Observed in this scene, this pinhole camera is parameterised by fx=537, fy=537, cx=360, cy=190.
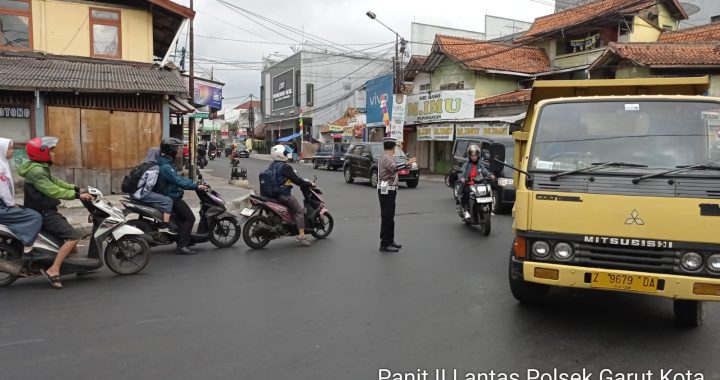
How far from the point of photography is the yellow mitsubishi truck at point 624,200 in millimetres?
4078

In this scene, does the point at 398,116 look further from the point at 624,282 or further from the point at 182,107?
the point at 624,282

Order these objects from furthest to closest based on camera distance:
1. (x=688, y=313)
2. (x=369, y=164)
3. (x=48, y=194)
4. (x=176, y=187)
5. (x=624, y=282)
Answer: (x=369, y=164) < (x=176, y=187) < (x=48, y=194) < (x=688, y=313) < (x=624, y=282)

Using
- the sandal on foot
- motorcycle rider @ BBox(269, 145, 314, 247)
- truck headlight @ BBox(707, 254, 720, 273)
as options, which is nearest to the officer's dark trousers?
motorcycle rider @ BBox(269, 145, 314, 247)

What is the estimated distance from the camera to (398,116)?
28.8 meters

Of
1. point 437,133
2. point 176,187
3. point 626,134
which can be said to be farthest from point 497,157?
point 437,133

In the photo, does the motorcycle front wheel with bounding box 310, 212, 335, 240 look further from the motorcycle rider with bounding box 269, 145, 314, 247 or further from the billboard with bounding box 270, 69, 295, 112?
the billboard with bounding box 270, 69, 295, 112

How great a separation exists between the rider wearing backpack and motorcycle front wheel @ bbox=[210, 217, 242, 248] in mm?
979

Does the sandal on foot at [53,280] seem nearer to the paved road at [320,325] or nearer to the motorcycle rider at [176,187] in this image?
the paved road at [320,325]

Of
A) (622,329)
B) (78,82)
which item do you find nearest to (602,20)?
(78,82)

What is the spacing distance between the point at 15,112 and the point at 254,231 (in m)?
9.18

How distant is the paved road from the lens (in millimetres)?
3920

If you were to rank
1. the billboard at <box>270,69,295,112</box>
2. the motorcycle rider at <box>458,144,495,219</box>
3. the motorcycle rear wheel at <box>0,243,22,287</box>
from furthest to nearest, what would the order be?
1. the billboard at <box>270,69,295,112</box>
2. the motorcycle rider at <box>458,144,495,219</box>
3. the motorcycle rear wheel at <box>0,243,22,287</box>

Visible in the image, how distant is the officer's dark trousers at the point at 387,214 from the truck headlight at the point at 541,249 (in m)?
3.70

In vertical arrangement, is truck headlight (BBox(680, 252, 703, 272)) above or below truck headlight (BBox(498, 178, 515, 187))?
below
